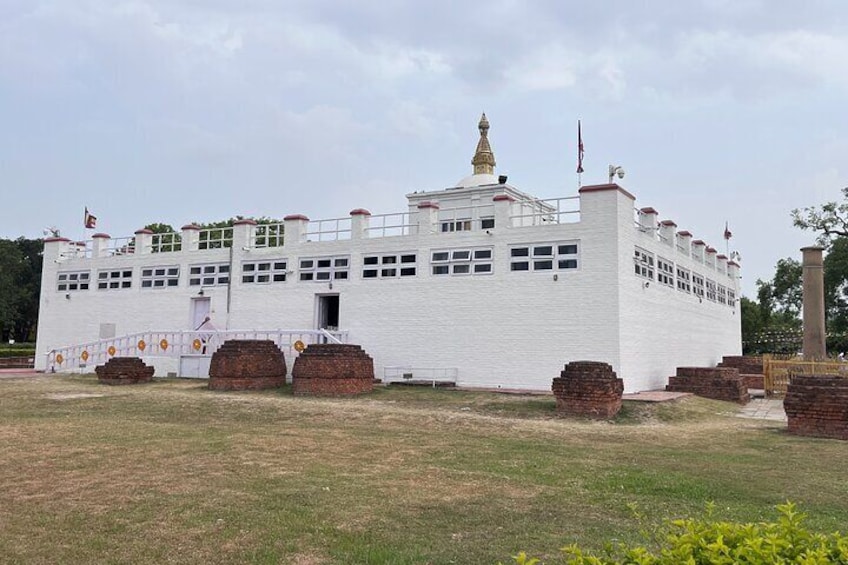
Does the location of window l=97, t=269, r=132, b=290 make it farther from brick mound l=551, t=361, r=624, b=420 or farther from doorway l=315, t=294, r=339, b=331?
brick mound l=551, t=361, r=624, b=420

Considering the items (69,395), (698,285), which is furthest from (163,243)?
(698,285)

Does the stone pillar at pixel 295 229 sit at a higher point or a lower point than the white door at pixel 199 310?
higher

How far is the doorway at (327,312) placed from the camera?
24.5m

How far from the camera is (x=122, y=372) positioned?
72.6 feet

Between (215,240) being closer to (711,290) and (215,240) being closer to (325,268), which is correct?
(325,268)

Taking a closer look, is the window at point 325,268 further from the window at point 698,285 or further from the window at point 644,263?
the window at point 698,285

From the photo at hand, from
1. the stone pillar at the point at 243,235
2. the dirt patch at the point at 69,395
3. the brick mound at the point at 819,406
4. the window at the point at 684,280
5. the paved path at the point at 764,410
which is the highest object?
the stone pillar at the point at 243,235

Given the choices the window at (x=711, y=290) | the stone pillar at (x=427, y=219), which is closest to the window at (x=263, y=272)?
the stone pillar at (x=427, y=219)

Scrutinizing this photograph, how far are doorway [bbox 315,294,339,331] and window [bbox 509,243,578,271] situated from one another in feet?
23.0

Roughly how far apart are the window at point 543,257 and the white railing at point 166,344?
657cm

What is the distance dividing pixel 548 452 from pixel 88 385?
17.0 metres

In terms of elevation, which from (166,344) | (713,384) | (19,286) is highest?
(19,286)

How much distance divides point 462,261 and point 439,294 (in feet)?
4.32

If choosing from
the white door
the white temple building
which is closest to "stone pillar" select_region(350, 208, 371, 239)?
the white temple building
